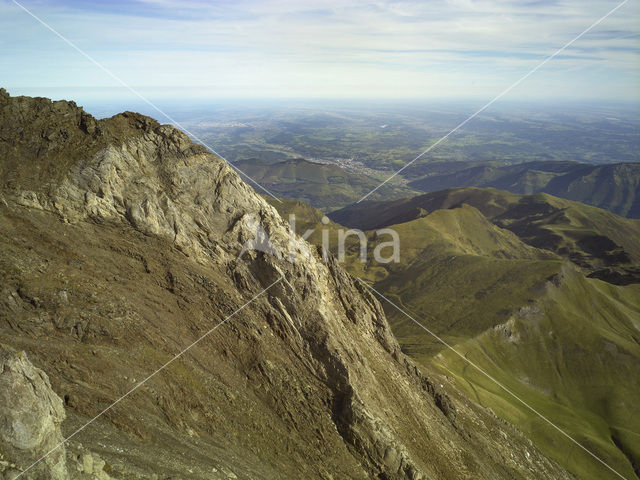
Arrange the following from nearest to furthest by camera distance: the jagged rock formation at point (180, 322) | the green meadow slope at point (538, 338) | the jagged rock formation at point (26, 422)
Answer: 1. the jagged rock formation at point (26, 422)
2. the jagged rock formation at point (180, 322)
3. the green meadow slope at point (538, 338)

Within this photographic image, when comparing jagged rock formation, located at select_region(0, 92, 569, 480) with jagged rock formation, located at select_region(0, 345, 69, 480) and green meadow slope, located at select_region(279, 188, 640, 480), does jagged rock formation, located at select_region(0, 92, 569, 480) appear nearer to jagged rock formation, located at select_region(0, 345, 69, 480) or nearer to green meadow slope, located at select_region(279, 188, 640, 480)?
jagged rock formation, located at select_region(0, 345, 69, 480)

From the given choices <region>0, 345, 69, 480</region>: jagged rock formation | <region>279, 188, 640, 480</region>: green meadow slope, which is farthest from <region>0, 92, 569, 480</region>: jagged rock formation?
<region>279, 188, 640, 480</region>: green meadow slope

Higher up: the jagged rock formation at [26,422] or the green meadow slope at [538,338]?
the jagged rock formation at [26,422]

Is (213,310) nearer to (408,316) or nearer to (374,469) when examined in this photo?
(374,469)

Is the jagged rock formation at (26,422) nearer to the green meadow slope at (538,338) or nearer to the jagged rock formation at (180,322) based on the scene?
the jagged rock formation at (180,322)

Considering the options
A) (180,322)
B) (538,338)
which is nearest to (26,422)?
(180,322)

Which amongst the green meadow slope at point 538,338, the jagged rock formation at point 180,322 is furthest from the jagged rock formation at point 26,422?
the green meadow slope at point 538,338

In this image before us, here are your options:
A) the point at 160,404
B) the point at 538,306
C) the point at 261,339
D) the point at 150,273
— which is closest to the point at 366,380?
the point at 261,339

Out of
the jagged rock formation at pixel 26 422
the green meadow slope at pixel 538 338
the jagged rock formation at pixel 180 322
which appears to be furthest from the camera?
the green meadow slope at pixel 538 338
